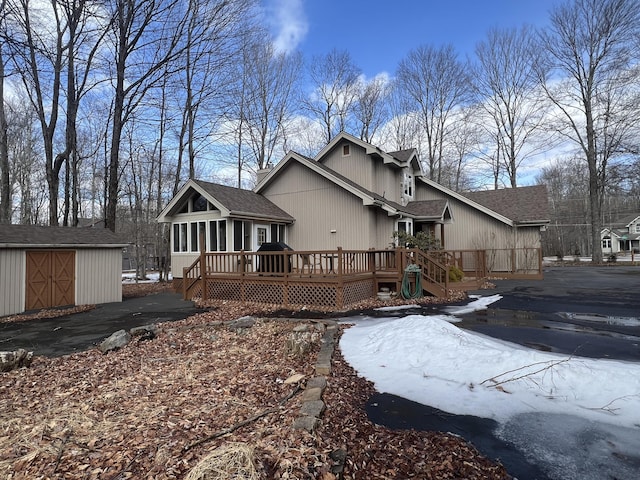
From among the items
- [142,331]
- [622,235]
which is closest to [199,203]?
[142,331]

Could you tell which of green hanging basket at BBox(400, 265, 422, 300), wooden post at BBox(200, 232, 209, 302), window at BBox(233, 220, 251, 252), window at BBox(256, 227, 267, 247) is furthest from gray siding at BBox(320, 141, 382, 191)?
green hanging basket at BBox(400, 265, 422, 300)

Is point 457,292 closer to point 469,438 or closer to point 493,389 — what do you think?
point 493,389

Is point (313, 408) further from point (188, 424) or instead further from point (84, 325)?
point (84, 325)

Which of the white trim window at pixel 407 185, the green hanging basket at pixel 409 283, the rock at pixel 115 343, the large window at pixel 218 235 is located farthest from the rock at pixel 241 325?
the white trim window at pixel 407 185

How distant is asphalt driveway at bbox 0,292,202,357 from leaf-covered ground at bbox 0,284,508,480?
1.62 m

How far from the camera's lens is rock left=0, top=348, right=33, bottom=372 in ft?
17.3

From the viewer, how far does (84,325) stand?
899cm

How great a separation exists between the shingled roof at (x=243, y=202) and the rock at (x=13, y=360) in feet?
27.1

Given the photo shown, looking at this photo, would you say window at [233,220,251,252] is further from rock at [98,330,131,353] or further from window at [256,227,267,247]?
rock at [98,330,131,353]

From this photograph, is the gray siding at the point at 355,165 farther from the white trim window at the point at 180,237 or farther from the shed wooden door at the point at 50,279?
the shed wooden door at the point at 50,279

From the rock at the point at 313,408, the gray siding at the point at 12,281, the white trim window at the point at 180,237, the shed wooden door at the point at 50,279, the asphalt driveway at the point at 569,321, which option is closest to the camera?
the rock at the point at 313,408

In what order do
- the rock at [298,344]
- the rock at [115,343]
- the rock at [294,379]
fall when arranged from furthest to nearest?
1. the rock at [115,343]
2. the rock at [298,344]
3. the rock at [294,379]

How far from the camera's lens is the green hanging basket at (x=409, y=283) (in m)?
10.9

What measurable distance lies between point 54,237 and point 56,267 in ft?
3.60
